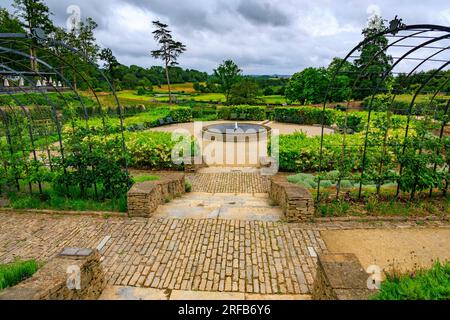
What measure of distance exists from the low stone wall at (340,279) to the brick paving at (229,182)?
601cm

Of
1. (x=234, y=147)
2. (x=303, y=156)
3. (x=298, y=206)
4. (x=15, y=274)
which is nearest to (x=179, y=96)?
(x=234, y=147)

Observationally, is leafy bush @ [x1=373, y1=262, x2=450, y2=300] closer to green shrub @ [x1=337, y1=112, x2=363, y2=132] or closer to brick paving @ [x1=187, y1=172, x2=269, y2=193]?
brick paving @ [x1=187, y1=172, x2=269, y2=193]

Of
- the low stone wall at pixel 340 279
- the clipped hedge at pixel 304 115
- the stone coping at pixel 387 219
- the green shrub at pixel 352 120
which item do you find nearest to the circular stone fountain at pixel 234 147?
the green shrub at pixel 352 120

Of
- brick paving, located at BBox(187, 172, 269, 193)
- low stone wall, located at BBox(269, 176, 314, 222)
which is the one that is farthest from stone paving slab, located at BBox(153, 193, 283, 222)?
brick paving, located at BBox(187, 172, 269, 193)

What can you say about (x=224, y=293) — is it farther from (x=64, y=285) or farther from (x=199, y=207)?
(x=199, y=207)

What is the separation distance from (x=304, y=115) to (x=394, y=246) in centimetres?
2130

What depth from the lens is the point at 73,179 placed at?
7656mm

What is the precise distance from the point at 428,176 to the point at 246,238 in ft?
15.5

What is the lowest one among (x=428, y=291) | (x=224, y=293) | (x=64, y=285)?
(x=224, y=293)

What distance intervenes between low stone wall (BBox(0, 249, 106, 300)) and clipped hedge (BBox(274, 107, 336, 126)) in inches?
896

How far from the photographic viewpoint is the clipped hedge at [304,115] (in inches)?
960

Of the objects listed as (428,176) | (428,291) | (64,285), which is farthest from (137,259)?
(428,176)

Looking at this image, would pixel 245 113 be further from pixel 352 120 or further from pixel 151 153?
pixel 151 153

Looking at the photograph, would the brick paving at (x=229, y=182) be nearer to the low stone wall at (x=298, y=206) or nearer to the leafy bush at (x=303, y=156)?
the leafy bush at (x=303, y=156)
